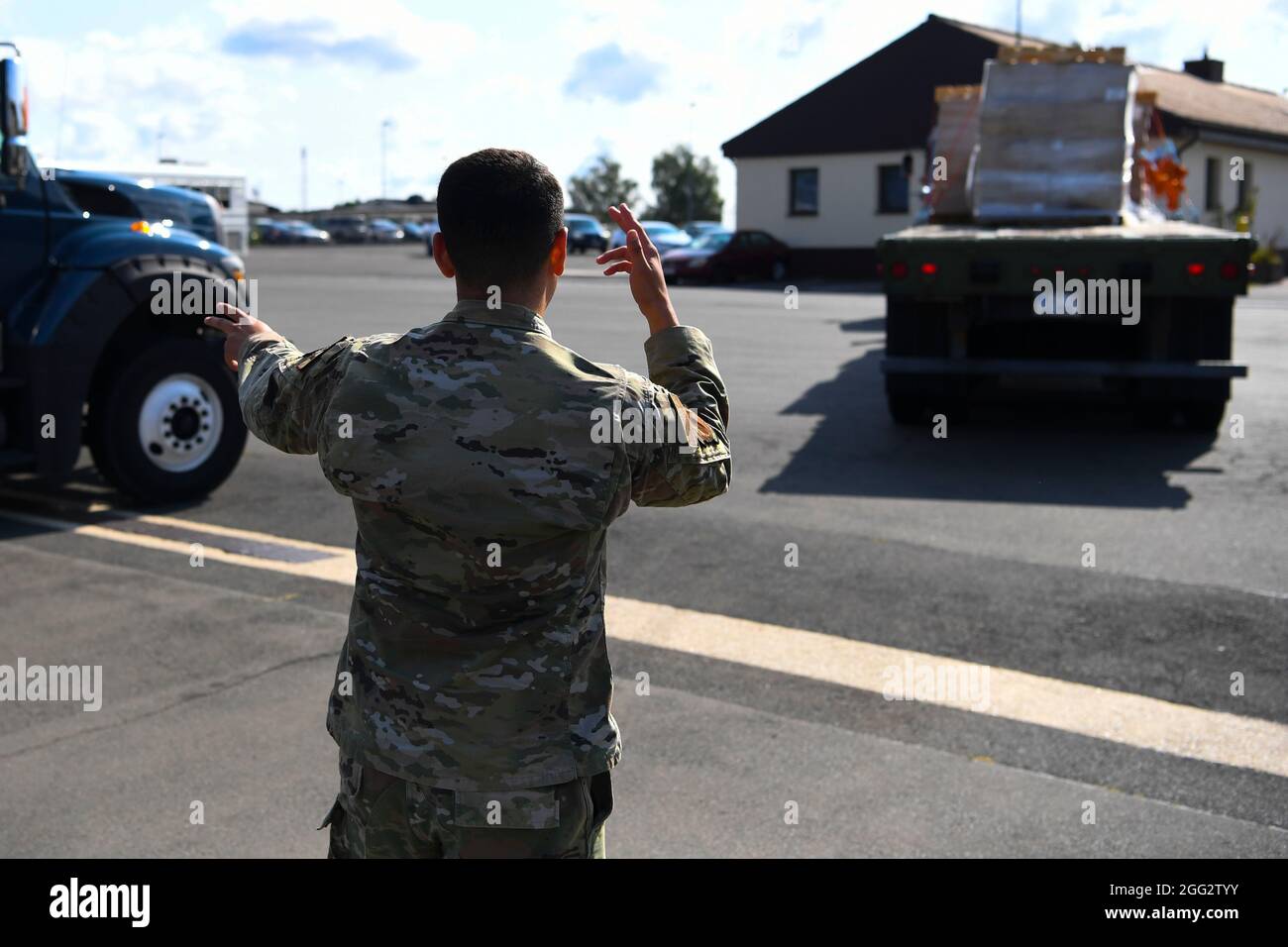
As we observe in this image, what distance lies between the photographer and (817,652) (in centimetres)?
607

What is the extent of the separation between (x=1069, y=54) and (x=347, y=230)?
2560 inches

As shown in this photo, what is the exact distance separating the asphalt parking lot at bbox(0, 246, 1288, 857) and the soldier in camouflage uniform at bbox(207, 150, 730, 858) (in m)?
1.82

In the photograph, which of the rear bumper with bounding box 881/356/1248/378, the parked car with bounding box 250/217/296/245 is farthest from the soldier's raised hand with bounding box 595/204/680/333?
the parked car with bounding box 250/217/296/245

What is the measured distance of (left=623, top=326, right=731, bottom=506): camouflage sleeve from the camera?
2.34 metres

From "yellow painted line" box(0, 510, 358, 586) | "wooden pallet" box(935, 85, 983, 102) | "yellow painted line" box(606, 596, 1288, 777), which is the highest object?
"wooden pallet" box(935, 85, 983, 102)

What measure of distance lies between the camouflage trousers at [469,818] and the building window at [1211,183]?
40.4 m

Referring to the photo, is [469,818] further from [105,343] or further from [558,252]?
[105,343]

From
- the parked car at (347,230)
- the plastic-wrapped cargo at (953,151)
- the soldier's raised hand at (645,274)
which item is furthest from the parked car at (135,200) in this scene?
the parked car at (347,230)

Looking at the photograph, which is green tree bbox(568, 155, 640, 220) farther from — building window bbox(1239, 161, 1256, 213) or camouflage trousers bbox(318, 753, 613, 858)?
camouflage trousers bbox(318, 753, 613, 858)

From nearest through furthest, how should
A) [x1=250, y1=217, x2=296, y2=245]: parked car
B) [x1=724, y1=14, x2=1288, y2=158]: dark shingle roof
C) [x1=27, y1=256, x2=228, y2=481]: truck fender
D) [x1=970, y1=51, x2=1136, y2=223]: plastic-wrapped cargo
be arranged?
1. [x1=27, y1=256, x2=228, y2=481]: truck fender
2. [x1=970, y1=51, x2=1136, y2=223]: plastic-wrapped cargo
3. [x1=724, y1=14, x2=1288, y2=158]: dark shingle roof
4. [x1=250, y1=217, x2=296, y2=245]: parked car

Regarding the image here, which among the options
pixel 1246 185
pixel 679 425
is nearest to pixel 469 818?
pixel 679 425

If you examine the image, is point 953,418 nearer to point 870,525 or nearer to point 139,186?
point 870,525

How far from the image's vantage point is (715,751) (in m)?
4.92
